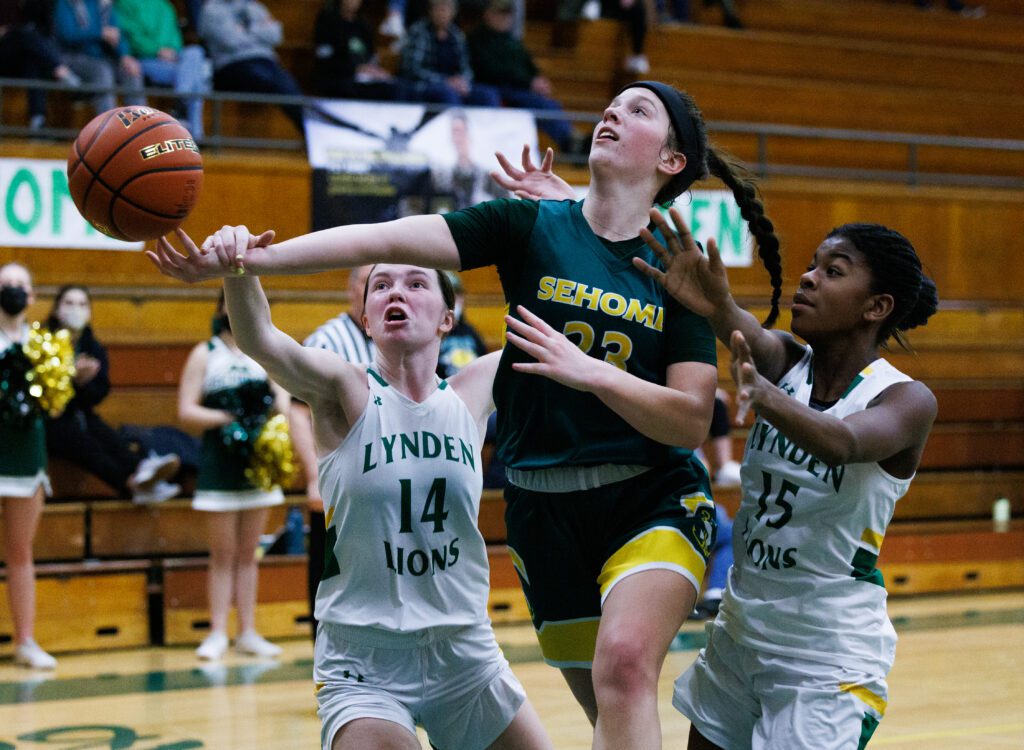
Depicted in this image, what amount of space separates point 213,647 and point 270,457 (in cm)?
96

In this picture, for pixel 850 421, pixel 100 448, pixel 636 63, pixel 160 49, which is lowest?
pixel 100 448

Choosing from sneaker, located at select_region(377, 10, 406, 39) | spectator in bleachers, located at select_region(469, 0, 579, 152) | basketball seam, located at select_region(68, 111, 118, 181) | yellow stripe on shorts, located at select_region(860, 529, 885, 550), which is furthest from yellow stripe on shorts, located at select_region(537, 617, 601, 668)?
sneaker, located at select_region(377, 10, 406, 39)

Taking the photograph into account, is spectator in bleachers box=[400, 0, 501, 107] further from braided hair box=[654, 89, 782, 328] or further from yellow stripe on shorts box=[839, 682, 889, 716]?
yellow stripe on shorts box=[839, 682, 889, 716]

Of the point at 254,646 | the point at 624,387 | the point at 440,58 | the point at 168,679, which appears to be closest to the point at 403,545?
the point at 624,387

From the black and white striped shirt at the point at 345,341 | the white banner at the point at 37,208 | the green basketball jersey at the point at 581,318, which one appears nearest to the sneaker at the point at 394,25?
the white banner at the point at 37,208

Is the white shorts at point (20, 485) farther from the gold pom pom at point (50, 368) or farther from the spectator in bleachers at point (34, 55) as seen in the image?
the spectator in bleachers at point (34, 55)

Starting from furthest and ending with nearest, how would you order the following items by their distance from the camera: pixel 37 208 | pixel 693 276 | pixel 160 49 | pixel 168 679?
1. pixel 160 49
2. pixel 37 208
3. pixel 168 679
4. pixel 693 276

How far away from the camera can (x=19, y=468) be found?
6.65 m

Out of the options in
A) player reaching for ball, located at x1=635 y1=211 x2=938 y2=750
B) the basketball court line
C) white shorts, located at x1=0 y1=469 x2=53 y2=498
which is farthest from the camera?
white shorts, located at x1=0 y1=469 x2=53 y2=498

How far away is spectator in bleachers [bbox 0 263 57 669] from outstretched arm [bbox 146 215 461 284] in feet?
13.3

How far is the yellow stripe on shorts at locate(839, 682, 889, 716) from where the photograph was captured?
10.3ft

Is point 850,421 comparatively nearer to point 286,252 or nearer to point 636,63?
point 286,252

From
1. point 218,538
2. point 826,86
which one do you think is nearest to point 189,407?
point 218,538

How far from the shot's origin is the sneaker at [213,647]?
696 cm
